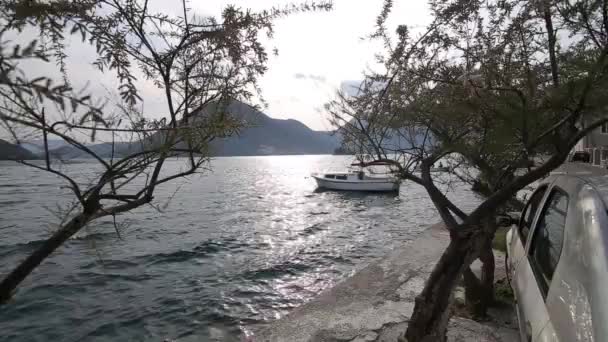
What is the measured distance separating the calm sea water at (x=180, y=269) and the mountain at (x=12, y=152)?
36 cm

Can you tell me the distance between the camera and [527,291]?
3219 mm

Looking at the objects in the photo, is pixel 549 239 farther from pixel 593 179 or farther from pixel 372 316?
pixel 372 316

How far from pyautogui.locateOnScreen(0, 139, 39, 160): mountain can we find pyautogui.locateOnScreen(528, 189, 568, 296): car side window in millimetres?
3202

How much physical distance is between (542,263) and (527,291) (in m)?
0.31

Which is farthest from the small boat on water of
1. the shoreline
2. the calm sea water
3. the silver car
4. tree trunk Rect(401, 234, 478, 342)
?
the silver car

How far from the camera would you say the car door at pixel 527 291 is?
2.61 meters

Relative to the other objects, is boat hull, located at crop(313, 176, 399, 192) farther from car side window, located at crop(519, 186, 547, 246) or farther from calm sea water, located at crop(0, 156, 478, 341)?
car side window, located at crop(519, 186, 547, 246)

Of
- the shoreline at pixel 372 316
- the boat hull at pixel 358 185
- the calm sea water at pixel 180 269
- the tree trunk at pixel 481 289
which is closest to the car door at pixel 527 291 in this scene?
the tree trunk at pixel 481 289

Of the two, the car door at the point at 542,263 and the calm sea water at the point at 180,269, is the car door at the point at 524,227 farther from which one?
the calm sea water at the point at 180,269

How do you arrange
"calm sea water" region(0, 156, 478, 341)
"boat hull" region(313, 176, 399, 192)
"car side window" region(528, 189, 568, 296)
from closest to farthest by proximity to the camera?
1. "car side window" region(528, 189, 568, 296)
2. "calm sea water" region(0, 156, 478, 341)
3. "boat hull" region(313, 176, 399, 192)

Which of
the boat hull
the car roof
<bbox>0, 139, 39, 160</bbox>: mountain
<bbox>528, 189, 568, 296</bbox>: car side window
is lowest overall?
the boat hull

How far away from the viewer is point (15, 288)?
5.93 feet

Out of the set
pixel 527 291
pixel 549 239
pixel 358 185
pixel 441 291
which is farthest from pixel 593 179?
pixel 358 185

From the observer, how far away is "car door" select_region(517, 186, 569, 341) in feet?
8.41
